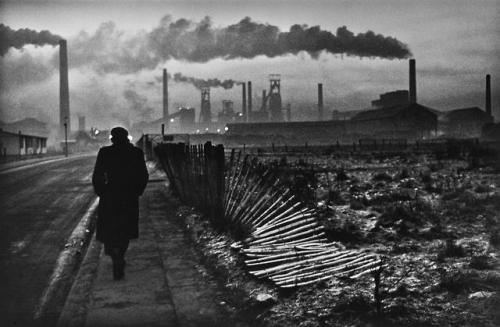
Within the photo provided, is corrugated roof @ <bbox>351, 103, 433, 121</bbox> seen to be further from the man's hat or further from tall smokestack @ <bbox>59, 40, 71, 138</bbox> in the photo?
the man's hat

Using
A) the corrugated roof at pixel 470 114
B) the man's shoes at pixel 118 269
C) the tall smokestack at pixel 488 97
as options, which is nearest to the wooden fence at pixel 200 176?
the man's shoes at pixel 118 269

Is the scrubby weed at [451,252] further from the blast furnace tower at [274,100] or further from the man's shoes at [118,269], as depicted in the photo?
the blast furnace tower at [274,100]

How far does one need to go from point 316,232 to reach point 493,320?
2842 millimetres

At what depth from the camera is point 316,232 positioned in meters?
6.38

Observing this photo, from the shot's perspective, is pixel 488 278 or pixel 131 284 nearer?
pixel 488 278

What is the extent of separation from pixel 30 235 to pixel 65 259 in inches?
78.8

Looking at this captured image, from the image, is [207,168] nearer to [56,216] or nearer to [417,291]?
[56,216]

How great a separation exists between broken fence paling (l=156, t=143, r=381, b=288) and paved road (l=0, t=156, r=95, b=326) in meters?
2.24

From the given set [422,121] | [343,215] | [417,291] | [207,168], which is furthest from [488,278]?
[422,121]

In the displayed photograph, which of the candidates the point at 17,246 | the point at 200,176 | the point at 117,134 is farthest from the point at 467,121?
the point at 117,134

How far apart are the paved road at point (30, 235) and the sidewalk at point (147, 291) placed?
360 millimetres

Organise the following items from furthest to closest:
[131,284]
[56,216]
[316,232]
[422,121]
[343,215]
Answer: [422,121], [56,216], [343,215], [316,232], [131,284]

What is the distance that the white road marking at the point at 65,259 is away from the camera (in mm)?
4785

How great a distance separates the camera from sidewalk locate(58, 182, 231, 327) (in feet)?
14.1
